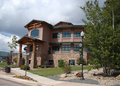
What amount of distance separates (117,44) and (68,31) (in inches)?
805

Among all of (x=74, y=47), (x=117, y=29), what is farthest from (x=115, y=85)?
(x=74, y=47)

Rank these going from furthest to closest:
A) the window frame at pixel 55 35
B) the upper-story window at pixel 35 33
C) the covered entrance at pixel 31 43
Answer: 1. the window frame at pixel 55 35
2. the upper-story window at pixel 35 33
3. the covered entrance at pixel 31 43

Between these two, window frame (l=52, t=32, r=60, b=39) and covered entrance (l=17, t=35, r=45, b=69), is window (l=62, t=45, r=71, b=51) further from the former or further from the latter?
covered entrance (l=17, t=35, r=45, b=69)

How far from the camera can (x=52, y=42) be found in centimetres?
3341

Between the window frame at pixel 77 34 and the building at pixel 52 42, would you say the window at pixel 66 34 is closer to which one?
the building at pixel 52 42

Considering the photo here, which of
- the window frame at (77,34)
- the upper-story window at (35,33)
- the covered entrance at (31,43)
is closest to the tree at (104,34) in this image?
the window frame at (77,34)

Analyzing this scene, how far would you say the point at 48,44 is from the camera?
1308 inches

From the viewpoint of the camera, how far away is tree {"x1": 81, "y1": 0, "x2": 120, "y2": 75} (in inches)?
461

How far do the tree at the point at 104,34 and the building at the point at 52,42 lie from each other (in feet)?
51.2

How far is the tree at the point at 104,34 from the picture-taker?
1170 cm

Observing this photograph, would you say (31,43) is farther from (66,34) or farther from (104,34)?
(104,34)

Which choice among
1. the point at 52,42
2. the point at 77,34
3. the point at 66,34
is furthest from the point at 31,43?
the point at 77,34

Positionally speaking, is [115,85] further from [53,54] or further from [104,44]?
[53,54]

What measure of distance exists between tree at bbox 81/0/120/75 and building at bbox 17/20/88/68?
614 inches
